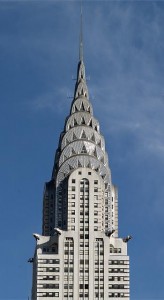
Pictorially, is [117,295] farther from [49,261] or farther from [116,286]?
[49,261]

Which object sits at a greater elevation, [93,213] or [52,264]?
[93,213]

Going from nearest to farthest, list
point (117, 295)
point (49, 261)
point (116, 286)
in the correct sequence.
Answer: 1. point (117, 295)
2. point (116, 286)
3. point (49, 261)

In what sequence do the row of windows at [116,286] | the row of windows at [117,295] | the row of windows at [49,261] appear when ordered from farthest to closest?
the row of windows at [49,261] < the row of windows at [116,286] < the row of windows at [117,295]

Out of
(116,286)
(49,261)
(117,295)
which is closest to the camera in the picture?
(117,295)

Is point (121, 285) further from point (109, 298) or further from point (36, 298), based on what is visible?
point (36, 298)

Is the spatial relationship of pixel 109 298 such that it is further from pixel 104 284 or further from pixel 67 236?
pixel 67 236

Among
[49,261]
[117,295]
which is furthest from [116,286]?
[49,261]

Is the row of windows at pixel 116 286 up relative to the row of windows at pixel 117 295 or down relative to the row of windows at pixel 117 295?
up

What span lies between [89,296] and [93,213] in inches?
774

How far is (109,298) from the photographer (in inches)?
7564

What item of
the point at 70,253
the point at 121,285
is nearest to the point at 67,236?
the point at 70,253

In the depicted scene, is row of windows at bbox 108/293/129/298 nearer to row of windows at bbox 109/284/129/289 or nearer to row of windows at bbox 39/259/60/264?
row of windows at bbox 109/284/129/289

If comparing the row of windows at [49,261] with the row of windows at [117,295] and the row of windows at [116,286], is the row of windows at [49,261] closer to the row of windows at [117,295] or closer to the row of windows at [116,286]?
the row of windows at [116,286]

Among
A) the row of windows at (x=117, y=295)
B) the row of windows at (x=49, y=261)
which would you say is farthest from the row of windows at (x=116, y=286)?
the row of windows at (x=49, y=261)
